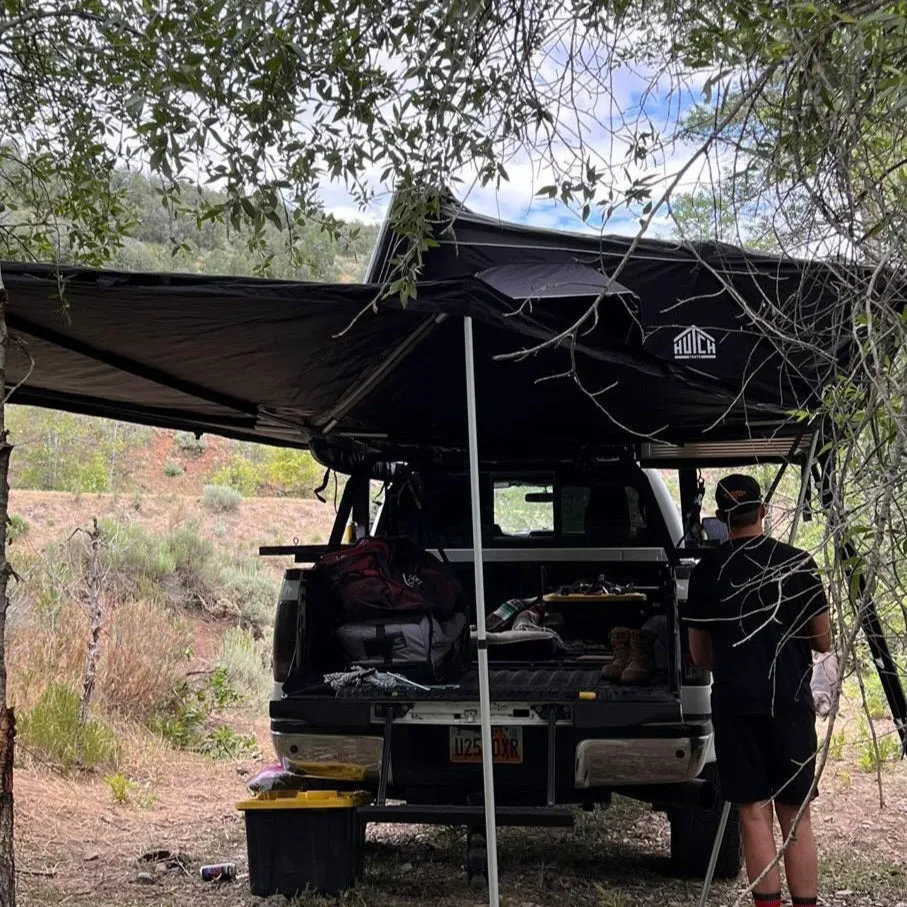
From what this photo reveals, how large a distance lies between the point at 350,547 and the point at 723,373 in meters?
1.98

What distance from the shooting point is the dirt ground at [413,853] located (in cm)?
561

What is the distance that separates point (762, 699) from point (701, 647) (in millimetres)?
379

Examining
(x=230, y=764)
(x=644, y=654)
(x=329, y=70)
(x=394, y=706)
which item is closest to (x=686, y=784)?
(x=644, y=654)

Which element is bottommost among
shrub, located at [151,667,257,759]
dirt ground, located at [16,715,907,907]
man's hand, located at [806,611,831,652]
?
dirt ground, located at [16,715,907,907]

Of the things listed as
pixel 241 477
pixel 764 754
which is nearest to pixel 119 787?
pixel 764 754

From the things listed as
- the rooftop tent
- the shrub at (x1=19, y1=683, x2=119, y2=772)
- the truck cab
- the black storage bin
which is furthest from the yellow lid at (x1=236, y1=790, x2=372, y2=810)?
the shrub at (x1=19, y1=683, x2=119, y2=772)

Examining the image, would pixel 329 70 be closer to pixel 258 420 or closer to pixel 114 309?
pixel 114 309

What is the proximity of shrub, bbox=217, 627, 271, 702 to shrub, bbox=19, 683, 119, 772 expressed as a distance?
10.2 feet

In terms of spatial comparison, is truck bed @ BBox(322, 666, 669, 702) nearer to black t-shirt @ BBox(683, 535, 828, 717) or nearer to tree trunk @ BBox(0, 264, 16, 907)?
black t-shirt @ BBox(683, 535, 828, 717)

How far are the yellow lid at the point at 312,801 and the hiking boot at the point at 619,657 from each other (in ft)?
4.17

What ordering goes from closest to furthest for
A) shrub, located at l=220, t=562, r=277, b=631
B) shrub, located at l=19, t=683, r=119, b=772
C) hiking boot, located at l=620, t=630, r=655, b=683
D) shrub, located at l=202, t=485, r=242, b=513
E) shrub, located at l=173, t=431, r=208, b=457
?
hiking boot, located at l=620, t=630, r=655, b=683, shrub, located at l=19, t=683, r=119, b=772, shrub, located at l=220, t=562, r=277, b=631, shrub, located at l=202, t=485, r=242, b=513, shrub, located at l=173, t=431, r=208, b=457

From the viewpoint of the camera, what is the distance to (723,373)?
18.2ft

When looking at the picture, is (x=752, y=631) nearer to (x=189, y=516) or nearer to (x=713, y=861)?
(x=713, y=861)

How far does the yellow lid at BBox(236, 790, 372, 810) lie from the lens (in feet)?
16.9
